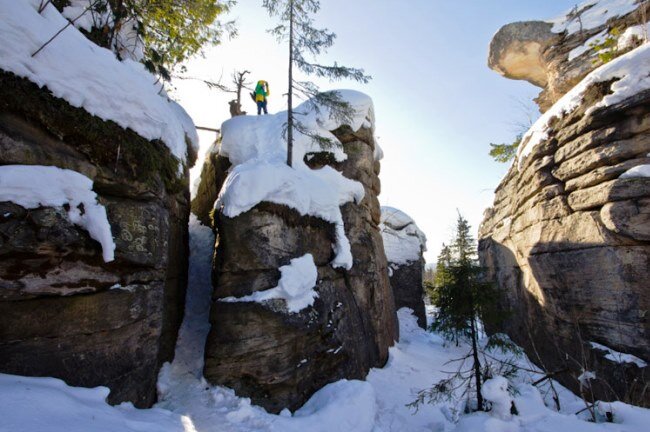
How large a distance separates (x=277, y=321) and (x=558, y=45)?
22.6 m

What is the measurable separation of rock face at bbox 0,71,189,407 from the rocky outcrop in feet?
58.4

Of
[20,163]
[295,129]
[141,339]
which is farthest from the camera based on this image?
[295,129]

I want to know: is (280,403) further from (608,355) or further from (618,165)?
(618,165)

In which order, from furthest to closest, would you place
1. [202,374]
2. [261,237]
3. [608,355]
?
[608,355] < [261,237] < [202,374]

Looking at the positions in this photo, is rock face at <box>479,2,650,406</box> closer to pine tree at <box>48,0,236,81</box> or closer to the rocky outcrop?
the rocky outcrop

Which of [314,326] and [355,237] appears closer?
[314,326]

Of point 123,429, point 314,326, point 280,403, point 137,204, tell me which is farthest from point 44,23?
point 280,403

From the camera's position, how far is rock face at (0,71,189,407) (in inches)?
169

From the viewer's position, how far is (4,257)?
4195 mm

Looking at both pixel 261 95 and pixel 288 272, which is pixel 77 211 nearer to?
pixel 288 272

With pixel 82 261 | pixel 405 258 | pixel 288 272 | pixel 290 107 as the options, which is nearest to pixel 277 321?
pixel 288 272

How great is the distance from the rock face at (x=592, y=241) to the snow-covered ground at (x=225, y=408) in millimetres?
1881

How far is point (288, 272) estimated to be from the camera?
326 inches

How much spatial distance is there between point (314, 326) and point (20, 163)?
22.7ft
